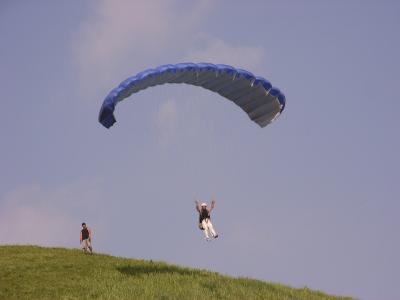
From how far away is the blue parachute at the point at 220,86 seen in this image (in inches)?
1022

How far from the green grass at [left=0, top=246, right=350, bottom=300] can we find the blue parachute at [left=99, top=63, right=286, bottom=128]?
22.2 feet

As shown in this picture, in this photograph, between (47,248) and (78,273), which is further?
(47,248)

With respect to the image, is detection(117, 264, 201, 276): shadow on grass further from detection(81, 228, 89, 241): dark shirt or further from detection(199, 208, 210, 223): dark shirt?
detection(199, 208, 210, 223): dark shirt

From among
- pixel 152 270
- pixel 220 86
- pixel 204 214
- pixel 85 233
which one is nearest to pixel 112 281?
pixel 152 270

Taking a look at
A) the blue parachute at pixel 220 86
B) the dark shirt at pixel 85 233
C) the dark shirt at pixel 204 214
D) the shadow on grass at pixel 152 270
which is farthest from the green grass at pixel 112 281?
the blue parachute at pixel 220 86

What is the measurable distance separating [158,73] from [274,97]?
5.73m

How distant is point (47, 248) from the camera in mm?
37375

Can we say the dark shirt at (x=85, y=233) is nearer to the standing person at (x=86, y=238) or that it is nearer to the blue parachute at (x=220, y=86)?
the standing person at (x=86, y=238)

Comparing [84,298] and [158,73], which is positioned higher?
[158,73]

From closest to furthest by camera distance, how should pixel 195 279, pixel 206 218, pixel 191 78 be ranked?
pixel 191 78
pixel 206 218
pixel 195 279

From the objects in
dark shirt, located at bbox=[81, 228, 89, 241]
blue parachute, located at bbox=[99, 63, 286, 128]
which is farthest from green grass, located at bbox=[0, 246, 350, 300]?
blue parachute, located at bbox=[99, 63, 286, 128]

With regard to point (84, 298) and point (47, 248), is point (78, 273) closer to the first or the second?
point (84, 298)

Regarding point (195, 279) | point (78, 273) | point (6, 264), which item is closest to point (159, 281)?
point (195, 279)

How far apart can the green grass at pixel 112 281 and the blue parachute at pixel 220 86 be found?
676 centimetres
